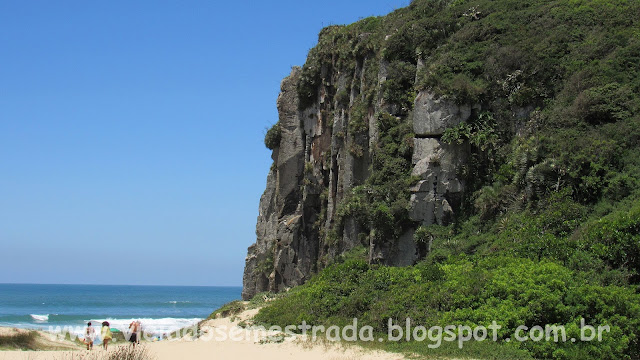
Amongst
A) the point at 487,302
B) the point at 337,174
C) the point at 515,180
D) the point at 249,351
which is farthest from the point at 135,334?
the point at 337,174

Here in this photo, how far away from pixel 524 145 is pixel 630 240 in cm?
824

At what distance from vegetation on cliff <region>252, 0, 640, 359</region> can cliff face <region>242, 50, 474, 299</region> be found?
0.49 meters

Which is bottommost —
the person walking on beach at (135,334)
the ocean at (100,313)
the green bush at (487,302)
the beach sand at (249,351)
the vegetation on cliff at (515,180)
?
the ocean at (100,313)

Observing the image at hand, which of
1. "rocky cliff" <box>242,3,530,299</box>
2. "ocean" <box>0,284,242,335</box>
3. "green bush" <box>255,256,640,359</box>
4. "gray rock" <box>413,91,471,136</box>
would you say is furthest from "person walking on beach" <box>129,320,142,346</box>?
"ocean" <box>0,284,242,335</box>

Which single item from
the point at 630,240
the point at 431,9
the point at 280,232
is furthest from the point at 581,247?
the point at 280,232

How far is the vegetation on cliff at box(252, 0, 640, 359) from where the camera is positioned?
16.5m

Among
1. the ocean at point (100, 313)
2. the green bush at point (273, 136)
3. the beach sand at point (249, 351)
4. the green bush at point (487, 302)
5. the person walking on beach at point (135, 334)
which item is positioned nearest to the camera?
the green bush at point (487, 302)

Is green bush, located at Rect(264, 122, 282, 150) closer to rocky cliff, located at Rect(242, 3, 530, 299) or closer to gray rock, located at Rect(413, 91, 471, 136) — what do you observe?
rocky cliff, located at Rect(242, 3, 530, 299)

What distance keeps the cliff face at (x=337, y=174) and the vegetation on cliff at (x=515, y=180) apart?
49 cm

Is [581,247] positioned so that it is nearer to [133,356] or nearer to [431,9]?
[133,356]

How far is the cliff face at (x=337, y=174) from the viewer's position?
90.3ft

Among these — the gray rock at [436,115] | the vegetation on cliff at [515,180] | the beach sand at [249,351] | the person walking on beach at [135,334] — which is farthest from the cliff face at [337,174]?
the person walking on beach at [135,334]

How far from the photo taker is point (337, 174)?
37969mm

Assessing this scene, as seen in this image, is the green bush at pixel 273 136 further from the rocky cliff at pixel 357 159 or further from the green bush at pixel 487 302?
the green bush at pixel 487 302
